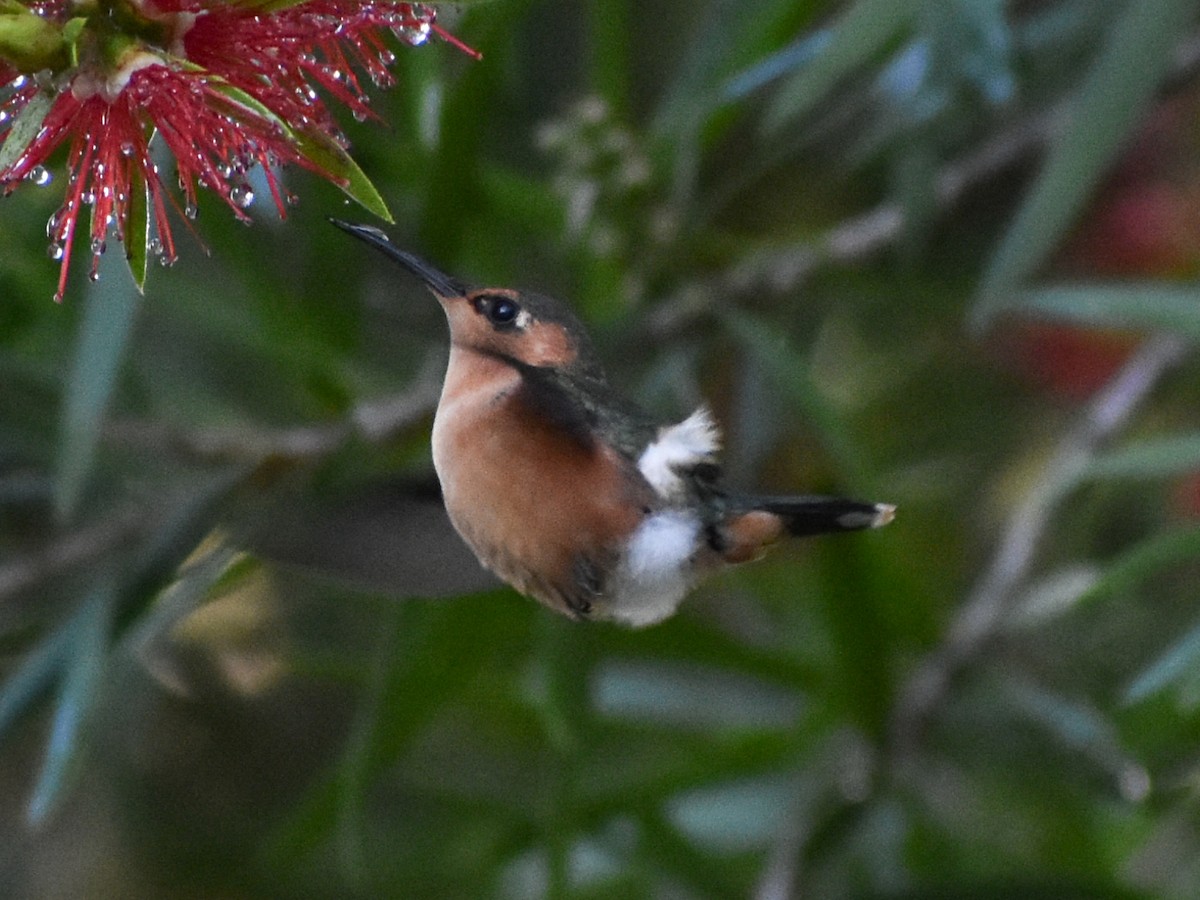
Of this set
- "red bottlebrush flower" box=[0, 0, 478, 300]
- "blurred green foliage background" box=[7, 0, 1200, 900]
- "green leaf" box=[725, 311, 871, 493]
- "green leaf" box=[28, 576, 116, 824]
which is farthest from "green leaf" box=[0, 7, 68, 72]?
"green leaf" box=[725, 311, 871, 493]

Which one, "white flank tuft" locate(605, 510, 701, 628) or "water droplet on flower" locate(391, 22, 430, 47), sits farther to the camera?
"white flank tuft" locate(605, 510, 701, 628)

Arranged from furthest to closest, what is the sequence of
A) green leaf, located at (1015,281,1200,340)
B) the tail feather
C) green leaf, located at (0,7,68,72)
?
green leaf, located at (1015,281,1200,340)
the tail feather
green leaf, located at (0,7,68,72)

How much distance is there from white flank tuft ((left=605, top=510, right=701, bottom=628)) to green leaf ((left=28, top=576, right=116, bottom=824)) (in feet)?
1.31

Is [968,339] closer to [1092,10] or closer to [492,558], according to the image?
[1092,10]

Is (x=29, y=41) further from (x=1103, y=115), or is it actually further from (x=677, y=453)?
(x=1103, y=115)

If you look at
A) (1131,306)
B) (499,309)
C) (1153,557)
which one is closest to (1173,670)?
(1153,557)

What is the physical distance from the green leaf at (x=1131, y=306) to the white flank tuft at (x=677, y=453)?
0.48m

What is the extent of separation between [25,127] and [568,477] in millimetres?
395

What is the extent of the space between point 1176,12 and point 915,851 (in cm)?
96

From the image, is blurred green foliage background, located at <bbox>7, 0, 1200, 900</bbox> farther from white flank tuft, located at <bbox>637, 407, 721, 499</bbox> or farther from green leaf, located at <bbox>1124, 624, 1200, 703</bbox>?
white flank tuft, located at <bbox>637, 407, 721, 499</bbox>

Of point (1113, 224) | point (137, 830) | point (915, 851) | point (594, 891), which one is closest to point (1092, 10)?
point (1113, 224)

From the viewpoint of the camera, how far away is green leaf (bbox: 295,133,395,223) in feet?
2.47

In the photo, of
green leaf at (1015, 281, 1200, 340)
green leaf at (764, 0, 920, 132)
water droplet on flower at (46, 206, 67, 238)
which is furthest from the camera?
green leaf at (1015, 281, 1200, 340)

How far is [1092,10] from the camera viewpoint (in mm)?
1707
